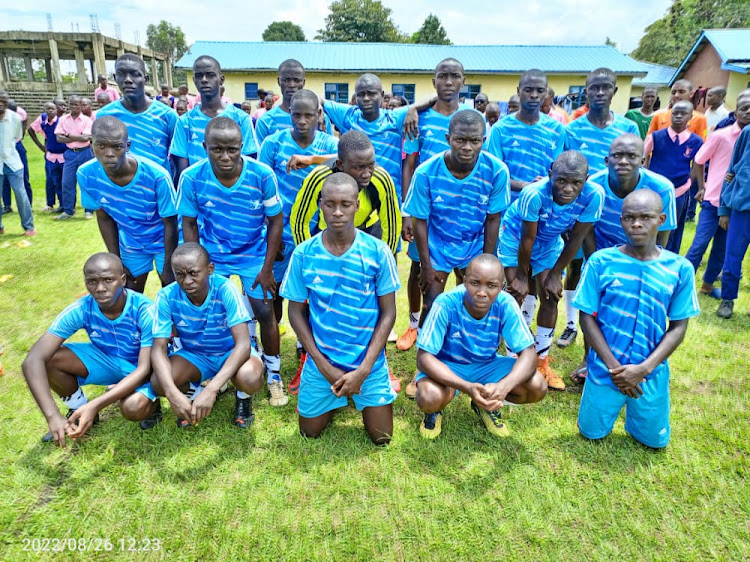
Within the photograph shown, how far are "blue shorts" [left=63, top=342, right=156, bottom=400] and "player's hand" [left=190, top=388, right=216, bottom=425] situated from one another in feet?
1.51

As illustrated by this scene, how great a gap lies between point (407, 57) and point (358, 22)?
82.3 ft

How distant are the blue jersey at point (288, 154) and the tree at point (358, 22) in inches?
1977

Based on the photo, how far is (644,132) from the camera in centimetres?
816

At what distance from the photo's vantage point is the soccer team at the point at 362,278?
2959mm

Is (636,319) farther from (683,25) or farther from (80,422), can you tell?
(683,25)

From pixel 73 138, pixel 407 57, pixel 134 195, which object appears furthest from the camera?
pixel 407 57

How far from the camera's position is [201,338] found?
322 centimetres

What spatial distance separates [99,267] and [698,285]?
6.49 meters

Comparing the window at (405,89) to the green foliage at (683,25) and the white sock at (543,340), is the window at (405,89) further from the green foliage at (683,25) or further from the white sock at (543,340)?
the green foliage at (683,25)

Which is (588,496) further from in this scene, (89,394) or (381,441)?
(89,394)

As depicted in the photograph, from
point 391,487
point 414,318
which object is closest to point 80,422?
point 391,487

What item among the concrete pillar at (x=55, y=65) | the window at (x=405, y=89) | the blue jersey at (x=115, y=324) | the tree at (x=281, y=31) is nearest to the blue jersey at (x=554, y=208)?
the blue jersey at (x=115, y=324)

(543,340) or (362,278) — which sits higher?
(362,278)

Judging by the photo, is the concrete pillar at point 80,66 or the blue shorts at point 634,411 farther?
the concrete pillar at point 80,66
